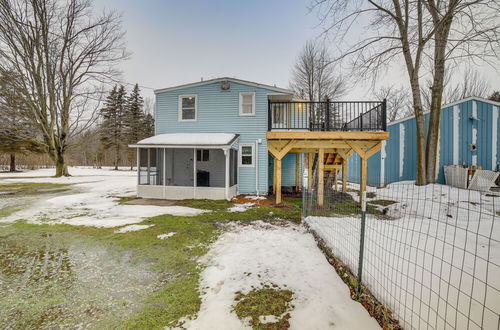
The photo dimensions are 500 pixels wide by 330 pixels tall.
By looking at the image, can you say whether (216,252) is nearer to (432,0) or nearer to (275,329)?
(275,329)

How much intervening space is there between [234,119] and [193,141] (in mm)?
2324

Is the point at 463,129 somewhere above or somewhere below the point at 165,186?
above

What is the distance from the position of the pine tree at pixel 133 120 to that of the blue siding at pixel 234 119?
76.4 ft

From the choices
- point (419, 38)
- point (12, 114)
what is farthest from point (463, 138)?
point (12, 114)

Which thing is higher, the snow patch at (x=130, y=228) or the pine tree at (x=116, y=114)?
the pine tree at (x=116, y=114)

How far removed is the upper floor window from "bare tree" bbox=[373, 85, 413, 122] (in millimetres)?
25713

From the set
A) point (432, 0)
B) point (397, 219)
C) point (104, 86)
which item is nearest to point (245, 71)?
point (104, 86)

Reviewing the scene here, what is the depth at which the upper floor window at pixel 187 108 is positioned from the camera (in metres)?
10.5

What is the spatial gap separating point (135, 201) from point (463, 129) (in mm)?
14419

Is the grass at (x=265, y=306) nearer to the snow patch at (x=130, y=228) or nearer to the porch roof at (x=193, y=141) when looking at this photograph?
the snow patch at (x=130, y=228)

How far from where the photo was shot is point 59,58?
17.0 metres

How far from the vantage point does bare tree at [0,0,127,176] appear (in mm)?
15492

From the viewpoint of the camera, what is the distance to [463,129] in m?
9.65

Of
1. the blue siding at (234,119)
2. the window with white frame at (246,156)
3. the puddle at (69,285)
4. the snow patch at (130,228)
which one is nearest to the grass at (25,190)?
the blue siding at (234,119)
